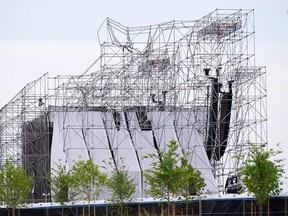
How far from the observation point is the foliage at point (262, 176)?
45.3 m

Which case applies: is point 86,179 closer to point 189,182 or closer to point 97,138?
point 189,182

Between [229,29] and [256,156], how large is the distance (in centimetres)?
1651

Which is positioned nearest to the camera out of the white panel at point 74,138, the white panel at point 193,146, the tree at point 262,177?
the tree at point 262,177

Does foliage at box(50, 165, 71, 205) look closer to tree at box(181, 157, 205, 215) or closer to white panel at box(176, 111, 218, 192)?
tree at box(181, 157, 205, 215)

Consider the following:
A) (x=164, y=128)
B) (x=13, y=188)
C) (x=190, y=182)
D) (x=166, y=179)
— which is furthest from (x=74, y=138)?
(x=166, y=179)

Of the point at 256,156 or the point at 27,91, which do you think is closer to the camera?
the point at 256,156

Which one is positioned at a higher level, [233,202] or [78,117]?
[78,117]

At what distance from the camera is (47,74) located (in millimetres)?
64875

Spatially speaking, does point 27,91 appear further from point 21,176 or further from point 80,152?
point 21,176

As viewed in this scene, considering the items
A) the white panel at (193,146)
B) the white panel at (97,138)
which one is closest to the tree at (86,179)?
the white panel at (97,138)

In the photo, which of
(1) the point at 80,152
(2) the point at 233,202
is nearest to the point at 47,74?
(1) the point at 80,152

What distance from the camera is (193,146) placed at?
A: 6288 centimetres

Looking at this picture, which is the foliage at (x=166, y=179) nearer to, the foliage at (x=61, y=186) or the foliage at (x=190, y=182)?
the foliage at (x=190, y=182)

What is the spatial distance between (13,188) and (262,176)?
14.8 m
